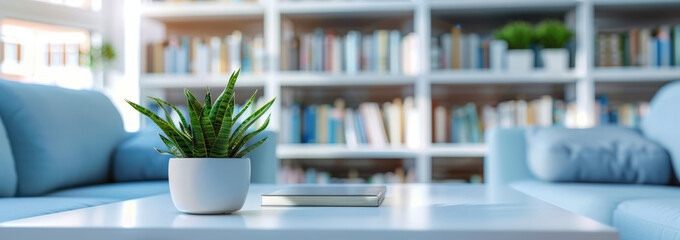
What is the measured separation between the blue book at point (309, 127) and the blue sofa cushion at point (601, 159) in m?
1.38

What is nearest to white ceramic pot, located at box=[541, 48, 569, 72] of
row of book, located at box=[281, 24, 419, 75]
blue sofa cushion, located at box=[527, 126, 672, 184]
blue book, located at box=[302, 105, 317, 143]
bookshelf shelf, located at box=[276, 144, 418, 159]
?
row of book, located at box=[281, 24, 419, 75]

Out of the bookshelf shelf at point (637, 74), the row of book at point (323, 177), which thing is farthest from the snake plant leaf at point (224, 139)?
the bookshelf shelf at point (637, 74)

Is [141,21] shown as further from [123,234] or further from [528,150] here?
[123,234]

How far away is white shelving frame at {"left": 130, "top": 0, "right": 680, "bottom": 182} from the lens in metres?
2.96

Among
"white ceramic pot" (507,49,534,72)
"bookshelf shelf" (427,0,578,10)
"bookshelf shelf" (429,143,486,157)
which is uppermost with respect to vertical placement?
"bookshelf shelf" (427,0,578,10)

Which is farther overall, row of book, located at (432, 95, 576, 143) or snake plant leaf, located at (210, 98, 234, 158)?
row of book, located at (432, 95, 576, 143)

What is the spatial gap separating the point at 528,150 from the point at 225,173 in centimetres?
146

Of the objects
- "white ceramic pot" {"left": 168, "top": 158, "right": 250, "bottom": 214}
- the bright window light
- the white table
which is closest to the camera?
the white table

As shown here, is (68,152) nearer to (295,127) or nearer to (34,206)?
(34,206)

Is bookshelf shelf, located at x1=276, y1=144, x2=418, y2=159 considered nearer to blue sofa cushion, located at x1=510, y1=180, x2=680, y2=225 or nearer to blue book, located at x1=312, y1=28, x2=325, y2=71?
blue book, located at x1=312, y1=28, x2=325, y2=71

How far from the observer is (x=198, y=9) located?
125 inches

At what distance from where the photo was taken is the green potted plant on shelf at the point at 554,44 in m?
2.98

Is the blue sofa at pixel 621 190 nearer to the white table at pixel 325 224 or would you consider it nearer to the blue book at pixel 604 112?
the white table at pixel 325 224

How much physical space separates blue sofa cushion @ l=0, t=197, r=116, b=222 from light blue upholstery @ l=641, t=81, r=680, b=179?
5.50ft
